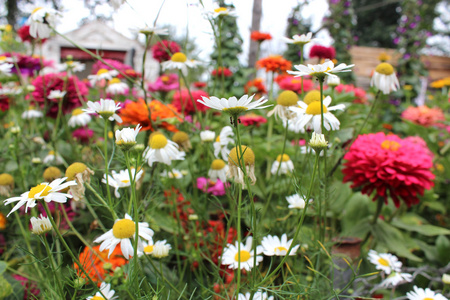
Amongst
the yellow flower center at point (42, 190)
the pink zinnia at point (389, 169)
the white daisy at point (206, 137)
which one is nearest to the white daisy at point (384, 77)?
the pink zinnia at point (389, 169)

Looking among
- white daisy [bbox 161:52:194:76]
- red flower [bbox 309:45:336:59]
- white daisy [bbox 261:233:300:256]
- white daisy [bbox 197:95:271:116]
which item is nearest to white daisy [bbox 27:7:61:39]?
white daisy [bbox 161:52:194:76]

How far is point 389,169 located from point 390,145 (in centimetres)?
11

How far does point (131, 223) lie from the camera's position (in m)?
0.54

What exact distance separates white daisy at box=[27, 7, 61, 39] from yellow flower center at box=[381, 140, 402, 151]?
1014 millimetres

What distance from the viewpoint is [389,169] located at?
900 mm

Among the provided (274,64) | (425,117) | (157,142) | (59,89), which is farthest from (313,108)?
(425,117)

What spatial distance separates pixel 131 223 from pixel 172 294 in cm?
28

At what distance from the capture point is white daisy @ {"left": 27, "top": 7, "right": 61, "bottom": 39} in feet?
2.84

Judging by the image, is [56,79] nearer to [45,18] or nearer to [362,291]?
[45,18]

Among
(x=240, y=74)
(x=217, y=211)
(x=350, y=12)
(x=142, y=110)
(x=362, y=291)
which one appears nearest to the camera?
(x=362, y=291)

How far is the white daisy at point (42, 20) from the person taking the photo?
2.84 feet

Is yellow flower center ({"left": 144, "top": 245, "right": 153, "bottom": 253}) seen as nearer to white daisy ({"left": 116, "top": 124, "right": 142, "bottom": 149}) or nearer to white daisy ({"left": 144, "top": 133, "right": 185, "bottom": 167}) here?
white daisy ({"left": 144, "top": 133, "right": 185, "bottom": 167})

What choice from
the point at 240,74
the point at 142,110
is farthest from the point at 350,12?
the point at 142,110

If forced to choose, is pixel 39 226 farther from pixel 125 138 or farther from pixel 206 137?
pixel 206 137
